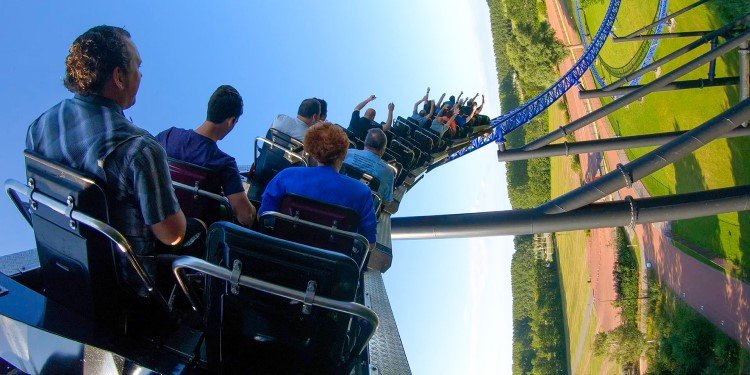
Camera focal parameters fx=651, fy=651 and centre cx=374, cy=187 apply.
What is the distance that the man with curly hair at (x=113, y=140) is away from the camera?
8.89ft

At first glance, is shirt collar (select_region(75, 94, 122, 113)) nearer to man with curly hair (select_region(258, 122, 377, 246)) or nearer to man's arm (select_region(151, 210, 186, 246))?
man's arm (select_region(151, 210, 186, 246))

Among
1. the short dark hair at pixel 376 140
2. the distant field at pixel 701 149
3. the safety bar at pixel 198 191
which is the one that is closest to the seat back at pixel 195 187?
the safety bar at pixel 198 191

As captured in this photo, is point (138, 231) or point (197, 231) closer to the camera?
point (138, 231)

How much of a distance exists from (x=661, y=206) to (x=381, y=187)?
256 cm

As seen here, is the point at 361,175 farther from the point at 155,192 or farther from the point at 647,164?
the point at 155,192

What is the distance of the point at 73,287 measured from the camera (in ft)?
9.02

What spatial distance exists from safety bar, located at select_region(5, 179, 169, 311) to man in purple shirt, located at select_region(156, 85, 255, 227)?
118cm

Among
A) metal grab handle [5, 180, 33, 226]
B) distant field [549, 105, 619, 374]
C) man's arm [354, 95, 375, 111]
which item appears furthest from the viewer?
distant field [549, 105, 619, 374]

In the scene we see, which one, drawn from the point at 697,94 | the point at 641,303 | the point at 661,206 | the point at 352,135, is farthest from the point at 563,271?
the point at 661,206

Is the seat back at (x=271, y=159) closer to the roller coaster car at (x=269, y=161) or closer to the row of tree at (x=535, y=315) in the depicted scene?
the roller coaster car at (x=269, y=161)

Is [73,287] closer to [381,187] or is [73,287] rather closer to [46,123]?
[46,123]

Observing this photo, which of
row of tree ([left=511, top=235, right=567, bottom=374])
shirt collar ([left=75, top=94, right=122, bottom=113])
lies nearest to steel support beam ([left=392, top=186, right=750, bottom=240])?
shirt collar ([left=75, top=94, right=122, bottom=113])

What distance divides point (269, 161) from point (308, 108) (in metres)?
1.12

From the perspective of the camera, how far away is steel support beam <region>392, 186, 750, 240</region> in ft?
18.7
